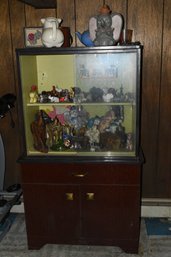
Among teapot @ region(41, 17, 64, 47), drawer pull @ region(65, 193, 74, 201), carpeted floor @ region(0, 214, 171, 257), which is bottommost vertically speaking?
carpeted floor @ region(0, 214, 171, 257)

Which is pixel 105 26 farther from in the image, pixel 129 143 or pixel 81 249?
pixel 81 249

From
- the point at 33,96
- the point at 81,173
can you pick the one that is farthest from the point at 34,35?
the point at 81,173

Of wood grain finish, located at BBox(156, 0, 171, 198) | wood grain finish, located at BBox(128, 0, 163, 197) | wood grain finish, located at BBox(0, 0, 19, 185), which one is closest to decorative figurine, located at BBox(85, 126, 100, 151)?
wood grain finish, located at BBox(128, 0, 163, 197)

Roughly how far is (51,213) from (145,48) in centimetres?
134

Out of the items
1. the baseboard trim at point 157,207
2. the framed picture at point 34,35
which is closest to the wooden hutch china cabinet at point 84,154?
the framed picture at point 34,35

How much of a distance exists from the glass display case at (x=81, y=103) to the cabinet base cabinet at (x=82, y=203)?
0.11 metres

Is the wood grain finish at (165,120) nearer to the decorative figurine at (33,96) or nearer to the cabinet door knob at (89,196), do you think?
the cabinet door knob at (89,196)

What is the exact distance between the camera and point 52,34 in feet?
5.91

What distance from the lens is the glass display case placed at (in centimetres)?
189

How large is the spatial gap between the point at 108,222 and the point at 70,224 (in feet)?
0.87

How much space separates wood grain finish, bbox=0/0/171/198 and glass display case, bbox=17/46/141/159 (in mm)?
240

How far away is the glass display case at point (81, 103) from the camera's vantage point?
74.3 inches

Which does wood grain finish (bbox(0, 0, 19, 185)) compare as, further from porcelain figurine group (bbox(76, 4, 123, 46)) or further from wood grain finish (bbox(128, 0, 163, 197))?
wood grain finish (bbox(128, 0, 163, 197))

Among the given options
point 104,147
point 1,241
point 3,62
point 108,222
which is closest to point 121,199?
point 108,222
